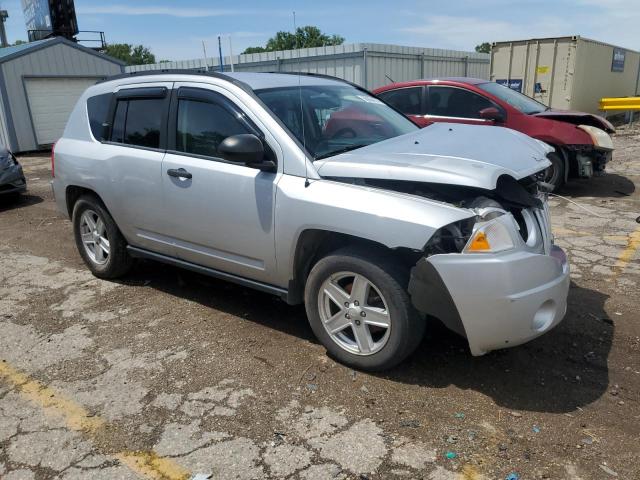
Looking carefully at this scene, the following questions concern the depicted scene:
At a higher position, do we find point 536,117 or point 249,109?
point 249,109

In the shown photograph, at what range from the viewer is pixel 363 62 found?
1456cm

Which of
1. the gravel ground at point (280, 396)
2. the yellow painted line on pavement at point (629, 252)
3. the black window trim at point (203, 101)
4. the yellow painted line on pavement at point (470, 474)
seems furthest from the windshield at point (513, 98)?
the yellow painted line on pavement at point (470, 474)

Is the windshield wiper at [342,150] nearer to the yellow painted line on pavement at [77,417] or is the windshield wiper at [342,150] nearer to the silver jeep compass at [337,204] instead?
the silver jeep compass at [337,204]

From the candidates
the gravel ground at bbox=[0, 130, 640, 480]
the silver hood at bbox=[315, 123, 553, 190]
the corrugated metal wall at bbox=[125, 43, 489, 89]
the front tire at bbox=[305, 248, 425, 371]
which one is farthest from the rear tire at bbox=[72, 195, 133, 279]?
the corrugated metal wall at bbox=[125, 43, 489, 89]

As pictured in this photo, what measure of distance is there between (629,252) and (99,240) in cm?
522

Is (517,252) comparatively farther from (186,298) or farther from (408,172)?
(186,298)

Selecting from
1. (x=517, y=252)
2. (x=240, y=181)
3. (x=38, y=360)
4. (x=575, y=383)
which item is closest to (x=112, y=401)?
(x=38, y=360)

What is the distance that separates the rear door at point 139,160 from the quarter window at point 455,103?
5137 mm

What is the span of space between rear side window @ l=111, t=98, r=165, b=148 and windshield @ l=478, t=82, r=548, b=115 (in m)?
5.48

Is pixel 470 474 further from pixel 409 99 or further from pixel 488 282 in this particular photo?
pixel 409 99

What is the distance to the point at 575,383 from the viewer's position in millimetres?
3191

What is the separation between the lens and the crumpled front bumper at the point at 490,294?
2779 mm

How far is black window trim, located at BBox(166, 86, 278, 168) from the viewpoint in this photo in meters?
3.62

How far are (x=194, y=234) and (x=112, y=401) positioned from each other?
133 cm
